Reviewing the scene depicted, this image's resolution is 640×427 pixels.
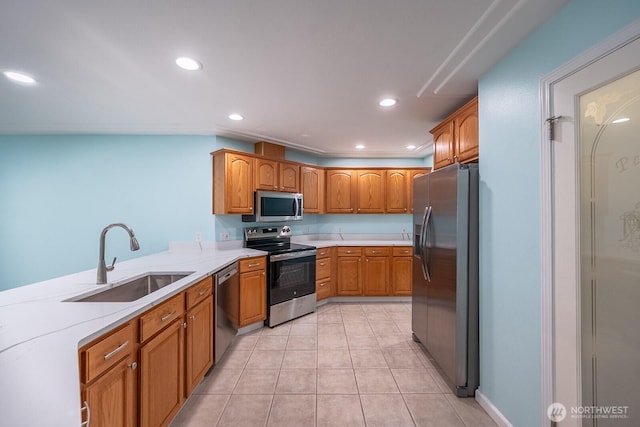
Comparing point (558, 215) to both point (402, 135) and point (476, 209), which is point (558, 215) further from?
point (402, 135)

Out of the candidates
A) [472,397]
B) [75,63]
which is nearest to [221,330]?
[472,397]

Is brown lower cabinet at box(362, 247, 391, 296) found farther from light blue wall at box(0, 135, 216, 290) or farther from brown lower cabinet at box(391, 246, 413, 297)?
light blue wall at box(0, 135, 216, 290)

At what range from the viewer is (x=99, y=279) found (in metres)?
1.66

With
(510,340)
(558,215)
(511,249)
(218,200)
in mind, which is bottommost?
(510,340)

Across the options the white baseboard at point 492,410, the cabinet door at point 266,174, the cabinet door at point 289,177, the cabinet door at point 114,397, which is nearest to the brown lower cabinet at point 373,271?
the cabinet door at point 289,177

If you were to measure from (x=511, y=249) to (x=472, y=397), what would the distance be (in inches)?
48.9

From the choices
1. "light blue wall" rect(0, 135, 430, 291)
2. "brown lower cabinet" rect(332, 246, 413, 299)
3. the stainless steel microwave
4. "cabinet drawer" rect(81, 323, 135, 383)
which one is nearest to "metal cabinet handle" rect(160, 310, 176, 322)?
"cabinet drawer" rect(81, 323, 135, 383)

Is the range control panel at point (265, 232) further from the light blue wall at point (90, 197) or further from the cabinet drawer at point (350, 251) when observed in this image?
the cabinet drawer at point (350, 251)

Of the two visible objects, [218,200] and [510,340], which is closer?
[510,340]

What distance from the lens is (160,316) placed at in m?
1.45

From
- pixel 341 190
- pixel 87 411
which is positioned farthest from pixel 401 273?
pixel 87 411

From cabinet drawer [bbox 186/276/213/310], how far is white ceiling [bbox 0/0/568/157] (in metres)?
1.65

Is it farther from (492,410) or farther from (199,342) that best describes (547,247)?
(199,342)

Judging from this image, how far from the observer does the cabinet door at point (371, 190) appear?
14.4ft
